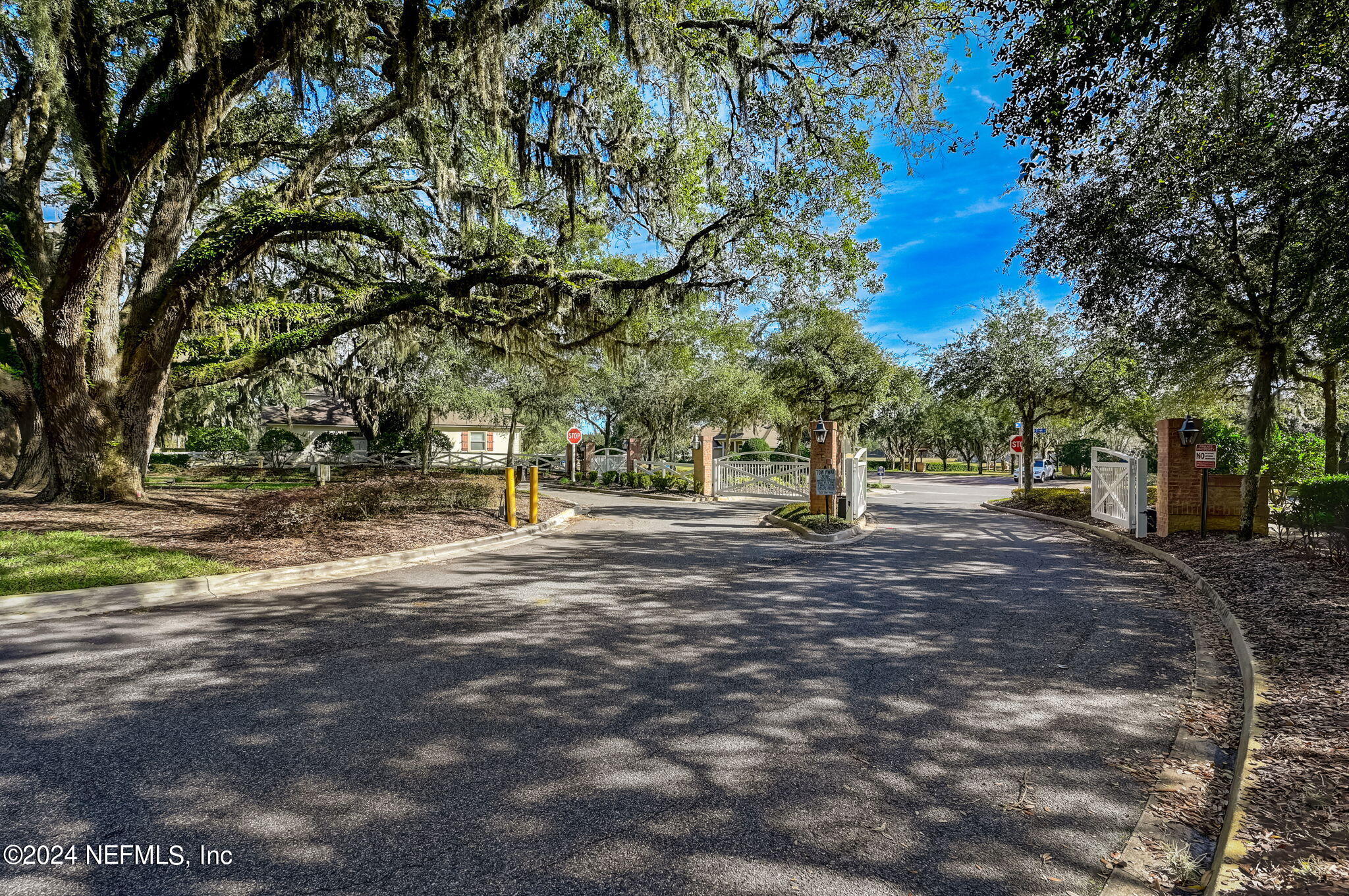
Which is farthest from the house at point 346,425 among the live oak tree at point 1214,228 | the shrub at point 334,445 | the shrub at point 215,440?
the live oak tree at point 1214,228

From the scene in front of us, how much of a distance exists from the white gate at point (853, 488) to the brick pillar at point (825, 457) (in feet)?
0.94

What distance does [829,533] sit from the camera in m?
12.5

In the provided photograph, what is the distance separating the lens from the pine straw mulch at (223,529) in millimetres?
9086

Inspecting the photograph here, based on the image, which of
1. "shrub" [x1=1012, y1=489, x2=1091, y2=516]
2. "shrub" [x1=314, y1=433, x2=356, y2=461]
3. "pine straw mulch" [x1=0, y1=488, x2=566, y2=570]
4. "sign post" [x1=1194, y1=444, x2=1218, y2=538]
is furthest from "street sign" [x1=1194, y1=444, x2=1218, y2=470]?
"shrub" [x1=314, y1=433, x2=356, y2=461]

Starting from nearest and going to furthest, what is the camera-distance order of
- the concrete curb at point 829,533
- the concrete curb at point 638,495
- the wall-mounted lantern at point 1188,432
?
the wall-mounted lantern at point 1188,432
the concrete curb at point 829,533
the concrete curb at point 638,495

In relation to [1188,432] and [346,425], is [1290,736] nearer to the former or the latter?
[1188,432]

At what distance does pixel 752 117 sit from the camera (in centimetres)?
1175

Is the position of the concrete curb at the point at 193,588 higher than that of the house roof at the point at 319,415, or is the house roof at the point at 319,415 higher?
the house roof at the point at 319,415

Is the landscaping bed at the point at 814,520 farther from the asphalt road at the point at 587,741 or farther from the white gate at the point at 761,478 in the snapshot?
the white gate at the point at 761,478

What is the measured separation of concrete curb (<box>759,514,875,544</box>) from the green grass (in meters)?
9.48

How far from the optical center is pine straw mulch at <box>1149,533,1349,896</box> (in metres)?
2.42

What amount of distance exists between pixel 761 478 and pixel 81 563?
1953 centimetres

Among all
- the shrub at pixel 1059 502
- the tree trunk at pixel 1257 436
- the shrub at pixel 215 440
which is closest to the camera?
the tree trunk at pixel 1257 436

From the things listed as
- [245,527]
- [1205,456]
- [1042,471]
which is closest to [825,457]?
[1205,456]
